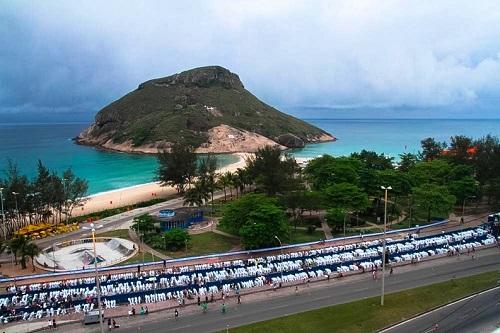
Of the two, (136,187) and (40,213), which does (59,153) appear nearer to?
(136,187)

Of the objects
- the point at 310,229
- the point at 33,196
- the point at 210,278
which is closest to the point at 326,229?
the point at 310,229

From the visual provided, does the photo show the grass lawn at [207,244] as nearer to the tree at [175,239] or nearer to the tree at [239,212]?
the tree at [175,239]

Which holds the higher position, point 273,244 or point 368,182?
point 368,182

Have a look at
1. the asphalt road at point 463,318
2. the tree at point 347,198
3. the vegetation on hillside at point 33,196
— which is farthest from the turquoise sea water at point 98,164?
the asphalt road at point 463,318

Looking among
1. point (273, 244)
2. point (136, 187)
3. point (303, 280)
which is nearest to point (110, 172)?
point (136, 187)

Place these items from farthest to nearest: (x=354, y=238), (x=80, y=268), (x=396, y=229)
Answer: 1. (x=396, y=229)
2. (x=354, y=238)
3. (x=80, y=268)

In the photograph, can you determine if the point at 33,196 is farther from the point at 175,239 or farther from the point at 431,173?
the point at 431,173
